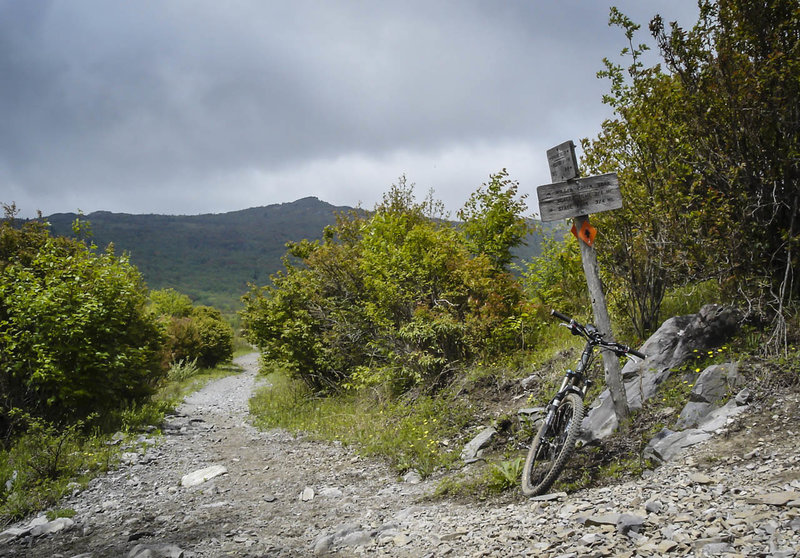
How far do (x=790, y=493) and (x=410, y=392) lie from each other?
7.15m

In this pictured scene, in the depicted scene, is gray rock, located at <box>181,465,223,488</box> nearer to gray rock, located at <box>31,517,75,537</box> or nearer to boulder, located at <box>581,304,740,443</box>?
gray rock, located at <box>31,517,75,537</box>

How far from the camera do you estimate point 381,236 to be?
11.6 m

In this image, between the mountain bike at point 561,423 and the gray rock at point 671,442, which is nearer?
the gray rock at point 671,442

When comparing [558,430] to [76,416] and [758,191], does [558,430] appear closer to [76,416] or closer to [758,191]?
[758,191]

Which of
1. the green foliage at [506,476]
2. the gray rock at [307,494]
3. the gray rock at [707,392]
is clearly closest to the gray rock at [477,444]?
the green foliage at [506,476]

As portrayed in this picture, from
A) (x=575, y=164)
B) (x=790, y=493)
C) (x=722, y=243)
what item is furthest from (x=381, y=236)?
(x=790, y=493)

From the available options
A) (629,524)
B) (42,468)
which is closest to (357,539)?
(629,524)

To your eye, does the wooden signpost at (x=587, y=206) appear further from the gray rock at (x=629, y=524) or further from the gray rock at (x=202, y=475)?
the gray rock at (x=202, y=475)

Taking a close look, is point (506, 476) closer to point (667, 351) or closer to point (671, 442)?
point (671, 442)

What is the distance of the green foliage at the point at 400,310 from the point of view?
962 centimetres

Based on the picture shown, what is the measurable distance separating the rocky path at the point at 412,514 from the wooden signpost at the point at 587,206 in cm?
116

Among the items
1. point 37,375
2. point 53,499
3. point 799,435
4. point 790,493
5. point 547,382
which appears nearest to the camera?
point 790,493

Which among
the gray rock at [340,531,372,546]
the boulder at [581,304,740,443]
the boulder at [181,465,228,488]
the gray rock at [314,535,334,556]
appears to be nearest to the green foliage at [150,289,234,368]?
the boulder at [181,465,228,488]

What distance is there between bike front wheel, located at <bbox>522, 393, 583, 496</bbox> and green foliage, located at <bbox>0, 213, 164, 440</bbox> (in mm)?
8591
